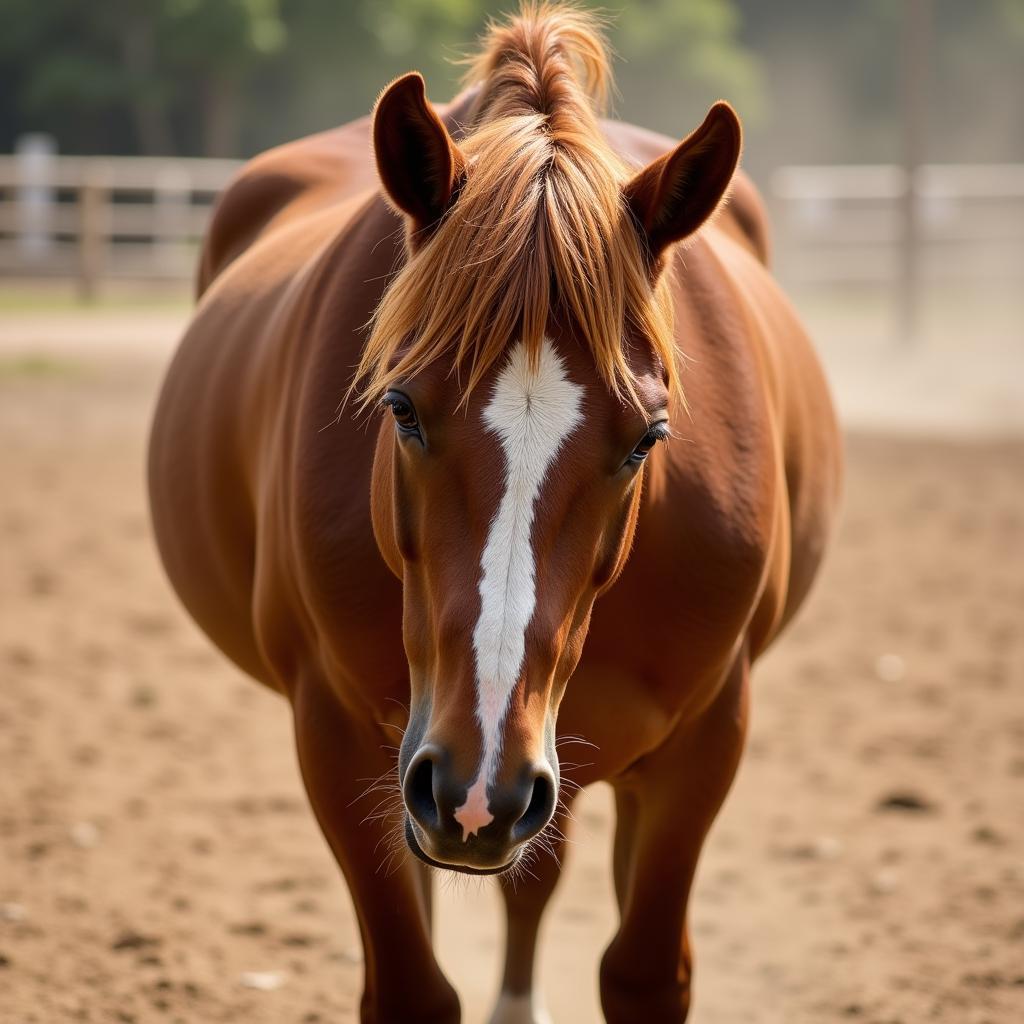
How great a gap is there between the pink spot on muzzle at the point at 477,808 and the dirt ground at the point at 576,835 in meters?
1.76

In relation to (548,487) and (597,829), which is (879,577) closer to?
(597,829)

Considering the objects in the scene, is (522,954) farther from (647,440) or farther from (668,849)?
(647,440)

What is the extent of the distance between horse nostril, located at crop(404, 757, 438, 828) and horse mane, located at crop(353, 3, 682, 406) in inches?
18.8

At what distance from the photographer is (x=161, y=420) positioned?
3555 millimetres

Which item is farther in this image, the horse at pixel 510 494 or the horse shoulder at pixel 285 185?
the horse shoulder at pixel 285 185

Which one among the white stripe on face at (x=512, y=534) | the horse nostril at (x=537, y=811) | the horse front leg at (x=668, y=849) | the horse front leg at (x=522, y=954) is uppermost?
the white stripe on face at (x=512, y=534)

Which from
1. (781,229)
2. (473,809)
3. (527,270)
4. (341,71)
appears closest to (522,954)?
(473,809)

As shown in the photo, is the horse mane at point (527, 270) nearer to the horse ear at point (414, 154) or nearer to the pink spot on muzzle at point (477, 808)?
the horse ear at point (414, 154)

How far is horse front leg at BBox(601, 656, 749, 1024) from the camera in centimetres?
254

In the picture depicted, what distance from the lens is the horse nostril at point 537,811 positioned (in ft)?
5.60

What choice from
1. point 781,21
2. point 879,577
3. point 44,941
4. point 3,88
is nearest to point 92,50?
point 3,88

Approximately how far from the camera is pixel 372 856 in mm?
2461

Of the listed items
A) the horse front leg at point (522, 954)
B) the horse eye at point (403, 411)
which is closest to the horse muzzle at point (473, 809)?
the horse eye at point (403, 411)

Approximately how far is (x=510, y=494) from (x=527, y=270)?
318 mm
